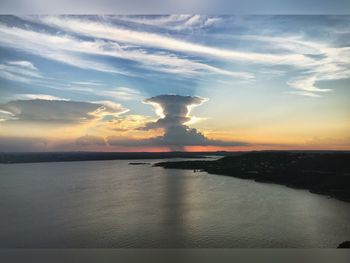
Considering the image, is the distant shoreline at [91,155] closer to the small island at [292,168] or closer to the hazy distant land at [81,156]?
the hazy distant land at [81,156]

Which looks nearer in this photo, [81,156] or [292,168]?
[81,156]

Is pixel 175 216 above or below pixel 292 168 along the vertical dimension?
below

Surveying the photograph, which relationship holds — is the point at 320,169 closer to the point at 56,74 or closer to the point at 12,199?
the point at 56,74

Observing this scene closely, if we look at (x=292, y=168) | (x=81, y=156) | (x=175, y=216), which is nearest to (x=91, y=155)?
(x=81, y=156)

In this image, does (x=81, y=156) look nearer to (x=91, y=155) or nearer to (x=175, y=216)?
(x=91, y=155)

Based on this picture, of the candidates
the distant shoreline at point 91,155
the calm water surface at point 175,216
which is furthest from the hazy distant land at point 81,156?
the calm water surface at point 175,216

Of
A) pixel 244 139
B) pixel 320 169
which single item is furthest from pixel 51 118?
pixel 320 169
